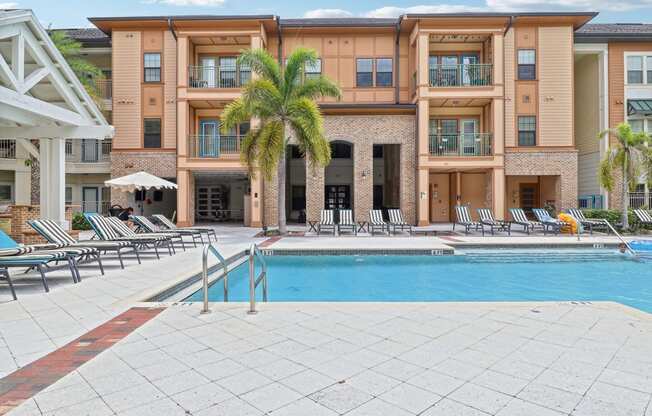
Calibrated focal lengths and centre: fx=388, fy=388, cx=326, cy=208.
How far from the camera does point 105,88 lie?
2034cm

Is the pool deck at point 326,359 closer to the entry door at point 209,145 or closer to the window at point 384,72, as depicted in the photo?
the entry door at point 209,145

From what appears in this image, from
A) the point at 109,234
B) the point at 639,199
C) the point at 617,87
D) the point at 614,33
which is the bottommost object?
the point at 109,234

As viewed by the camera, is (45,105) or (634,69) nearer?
(45,105)

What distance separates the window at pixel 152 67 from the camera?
760 inches

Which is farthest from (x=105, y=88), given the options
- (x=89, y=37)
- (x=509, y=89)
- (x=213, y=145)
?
(x=509, y=89)

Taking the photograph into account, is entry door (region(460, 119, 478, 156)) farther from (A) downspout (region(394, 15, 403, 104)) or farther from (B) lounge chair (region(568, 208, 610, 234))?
(B) lounge chair (region(568, 208, 610, 234))

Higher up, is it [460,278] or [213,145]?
[213,145]

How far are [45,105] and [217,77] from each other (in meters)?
12.1

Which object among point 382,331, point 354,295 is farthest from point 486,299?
point 382,331

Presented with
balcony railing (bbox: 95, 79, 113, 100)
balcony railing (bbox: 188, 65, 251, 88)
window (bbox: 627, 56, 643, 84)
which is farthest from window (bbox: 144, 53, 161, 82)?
window (bbox: 627, 56, 643, 84)

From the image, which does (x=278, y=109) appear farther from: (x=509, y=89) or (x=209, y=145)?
(x=509, y=89)

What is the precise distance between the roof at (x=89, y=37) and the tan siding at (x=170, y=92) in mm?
3577

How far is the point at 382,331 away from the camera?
3793 mm

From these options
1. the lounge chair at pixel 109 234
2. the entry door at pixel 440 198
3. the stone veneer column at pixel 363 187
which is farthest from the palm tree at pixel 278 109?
the entry door at pixel 440 198
